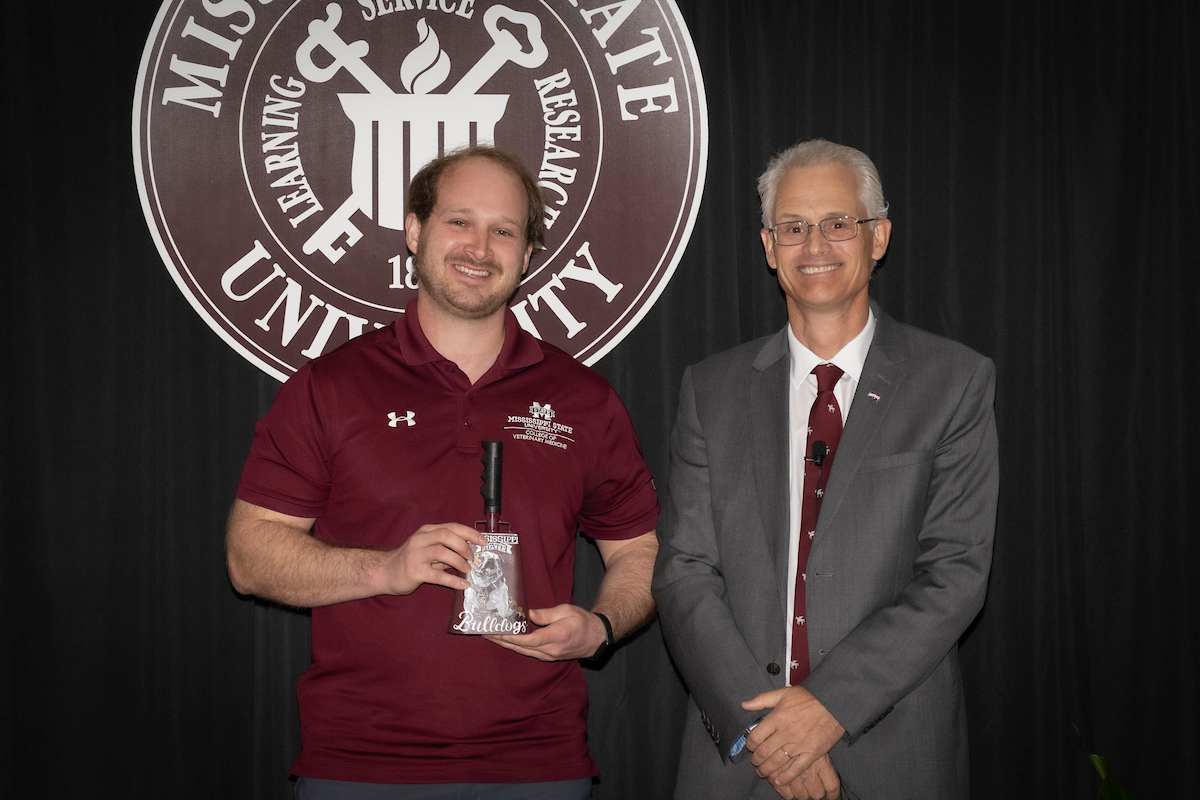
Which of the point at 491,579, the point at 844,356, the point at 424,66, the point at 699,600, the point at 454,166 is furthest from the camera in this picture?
the point at 424,66

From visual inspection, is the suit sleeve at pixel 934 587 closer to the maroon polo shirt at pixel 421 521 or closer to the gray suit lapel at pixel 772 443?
the gray suit lapel at pixel 772 443

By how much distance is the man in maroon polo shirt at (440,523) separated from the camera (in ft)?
5.86

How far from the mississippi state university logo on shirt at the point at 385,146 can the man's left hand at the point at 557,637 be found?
108 cm

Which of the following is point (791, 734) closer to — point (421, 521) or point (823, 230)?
point (421, 521)

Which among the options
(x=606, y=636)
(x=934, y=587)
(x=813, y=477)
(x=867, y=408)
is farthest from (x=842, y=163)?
(x=606, y=636)

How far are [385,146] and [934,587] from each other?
1.93m

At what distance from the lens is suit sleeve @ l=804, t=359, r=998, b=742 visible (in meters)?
1.71

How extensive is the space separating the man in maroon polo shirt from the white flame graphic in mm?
730

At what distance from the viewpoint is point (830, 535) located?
1800mm

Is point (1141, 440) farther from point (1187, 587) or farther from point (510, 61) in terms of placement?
point (510, 61)

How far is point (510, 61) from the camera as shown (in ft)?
9.01

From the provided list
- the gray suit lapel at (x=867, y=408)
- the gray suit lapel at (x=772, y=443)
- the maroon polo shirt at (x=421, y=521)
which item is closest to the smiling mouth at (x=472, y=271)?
the maroon polo shirt at (x=421, y=521)

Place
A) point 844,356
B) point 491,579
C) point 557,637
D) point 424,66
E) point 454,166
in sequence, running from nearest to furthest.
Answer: point 491,579
point 557,637
point 844,356
point 454,166
point 424,66

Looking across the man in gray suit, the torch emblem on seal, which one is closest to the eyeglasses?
the man in gray suit
